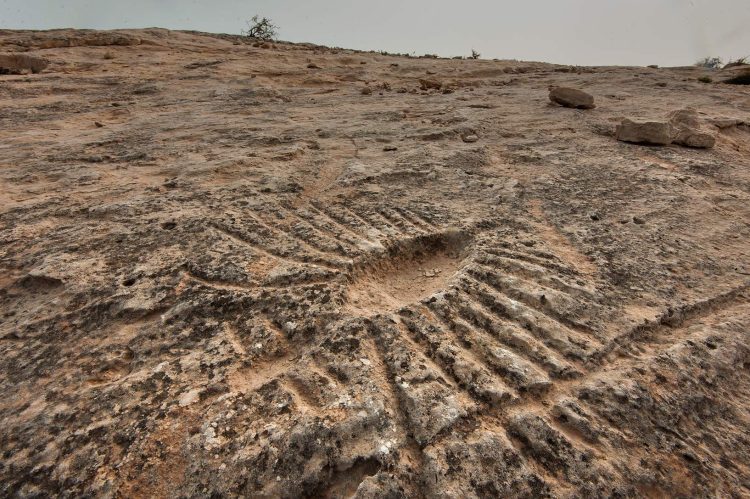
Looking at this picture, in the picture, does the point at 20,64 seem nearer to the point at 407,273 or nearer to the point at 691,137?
the point at 407,273

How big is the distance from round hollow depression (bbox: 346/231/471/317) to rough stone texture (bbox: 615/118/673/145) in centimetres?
259

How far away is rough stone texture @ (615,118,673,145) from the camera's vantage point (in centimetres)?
404

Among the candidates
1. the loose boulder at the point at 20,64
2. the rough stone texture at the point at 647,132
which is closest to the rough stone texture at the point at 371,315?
the rough stone texture at the point at 647,132

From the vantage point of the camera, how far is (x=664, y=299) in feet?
7.50

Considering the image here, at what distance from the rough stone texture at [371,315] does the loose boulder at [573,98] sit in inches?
47.8

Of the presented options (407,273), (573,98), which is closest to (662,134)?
(573,98)

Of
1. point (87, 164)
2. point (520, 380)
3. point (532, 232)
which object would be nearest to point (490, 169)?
point (532, 232)

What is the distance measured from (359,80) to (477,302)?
6.28 m

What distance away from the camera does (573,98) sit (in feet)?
17.4

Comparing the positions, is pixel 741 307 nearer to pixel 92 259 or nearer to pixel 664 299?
pixel 664 299

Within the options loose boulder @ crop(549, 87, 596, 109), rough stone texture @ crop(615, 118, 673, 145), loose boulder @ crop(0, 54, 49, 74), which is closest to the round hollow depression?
→ rough stone texture @ crop(615, 118, 673, 145)

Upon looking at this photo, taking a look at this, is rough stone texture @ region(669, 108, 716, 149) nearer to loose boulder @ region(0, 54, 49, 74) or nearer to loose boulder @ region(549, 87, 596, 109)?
loose boulder @ region(549, 87, 596, 109)

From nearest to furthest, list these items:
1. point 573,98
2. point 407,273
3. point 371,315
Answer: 1. point 371,315
2. point 407,273
3. point 573,98

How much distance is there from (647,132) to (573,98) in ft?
4.67
